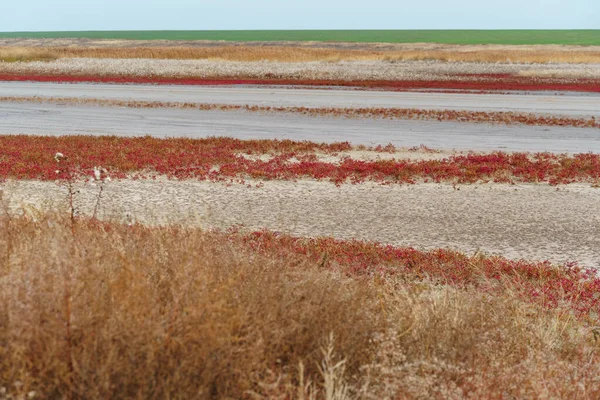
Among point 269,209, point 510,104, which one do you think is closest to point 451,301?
point 269,209

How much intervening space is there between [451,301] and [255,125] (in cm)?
2055

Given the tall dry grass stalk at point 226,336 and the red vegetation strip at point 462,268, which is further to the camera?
the red vegetation strip at point 462,268

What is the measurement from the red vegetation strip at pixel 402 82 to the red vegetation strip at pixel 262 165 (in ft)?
91.7

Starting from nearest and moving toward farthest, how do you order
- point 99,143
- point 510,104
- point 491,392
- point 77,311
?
point 77,311
point 491,392
point 99,143
point 510,104

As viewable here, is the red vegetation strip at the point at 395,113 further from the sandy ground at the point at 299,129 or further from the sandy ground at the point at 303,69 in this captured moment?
the sandy ground at the point at 303,69

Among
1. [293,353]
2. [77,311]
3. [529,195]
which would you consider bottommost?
[529,195]

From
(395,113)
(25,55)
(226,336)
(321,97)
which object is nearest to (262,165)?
(226,336)

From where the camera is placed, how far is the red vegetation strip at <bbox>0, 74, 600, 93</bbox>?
45.6 metres

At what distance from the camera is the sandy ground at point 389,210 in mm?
10703

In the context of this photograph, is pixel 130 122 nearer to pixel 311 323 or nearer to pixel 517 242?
pixel 517 242

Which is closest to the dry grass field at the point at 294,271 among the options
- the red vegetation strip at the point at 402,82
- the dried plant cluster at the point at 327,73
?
the red vegetation strip at the point at 402,82

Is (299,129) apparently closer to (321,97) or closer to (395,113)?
(395,113)

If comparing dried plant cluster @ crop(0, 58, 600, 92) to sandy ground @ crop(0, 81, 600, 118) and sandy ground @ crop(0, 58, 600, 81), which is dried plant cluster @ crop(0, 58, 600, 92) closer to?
sandy ground @ crop(0, 58, 600, 81)

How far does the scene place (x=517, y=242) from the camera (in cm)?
1070
